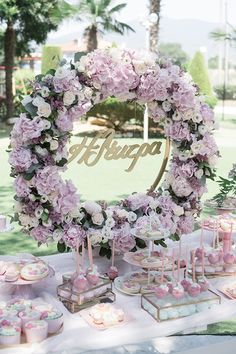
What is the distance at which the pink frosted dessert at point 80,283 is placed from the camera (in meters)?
2.74

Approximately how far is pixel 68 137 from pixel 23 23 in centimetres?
1944

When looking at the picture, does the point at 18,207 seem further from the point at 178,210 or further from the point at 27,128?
the point at 178,210

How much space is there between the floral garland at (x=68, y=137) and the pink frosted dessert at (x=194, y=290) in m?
0.38

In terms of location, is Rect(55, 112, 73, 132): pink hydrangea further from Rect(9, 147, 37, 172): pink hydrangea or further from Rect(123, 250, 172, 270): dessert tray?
Rect(123, 250, 172, 270): dessert tray

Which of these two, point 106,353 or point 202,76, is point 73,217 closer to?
point 106,353

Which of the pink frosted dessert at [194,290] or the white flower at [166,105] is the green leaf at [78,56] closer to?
the white flower at [166,105]

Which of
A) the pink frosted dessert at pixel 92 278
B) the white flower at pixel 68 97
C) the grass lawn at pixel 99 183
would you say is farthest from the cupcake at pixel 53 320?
the grass lawn at pixel 99 183

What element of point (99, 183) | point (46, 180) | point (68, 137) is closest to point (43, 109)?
point (68, 137)

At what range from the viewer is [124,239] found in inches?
131

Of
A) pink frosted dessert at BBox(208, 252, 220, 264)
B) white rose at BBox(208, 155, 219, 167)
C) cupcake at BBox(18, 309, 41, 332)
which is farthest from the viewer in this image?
white rose at BBox(208, 155, 219, 167)

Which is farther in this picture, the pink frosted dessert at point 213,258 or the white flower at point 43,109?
the pink frosted dessert at point 213,258

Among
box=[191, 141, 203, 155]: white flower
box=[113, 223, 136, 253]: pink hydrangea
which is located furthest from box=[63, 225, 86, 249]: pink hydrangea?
box=[191, 141, 203, 155]: white flower

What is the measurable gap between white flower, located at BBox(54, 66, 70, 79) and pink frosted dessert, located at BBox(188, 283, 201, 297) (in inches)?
53.7

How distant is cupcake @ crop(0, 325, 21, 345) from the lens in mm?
2320
